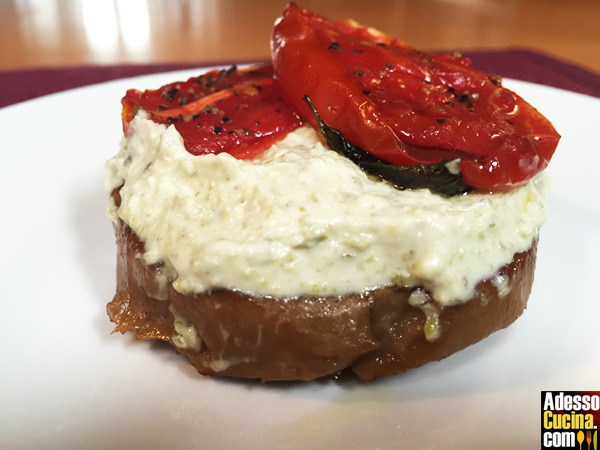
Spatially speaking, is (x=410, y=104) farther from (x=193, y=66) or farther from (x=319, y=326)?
(x=193, y=66)

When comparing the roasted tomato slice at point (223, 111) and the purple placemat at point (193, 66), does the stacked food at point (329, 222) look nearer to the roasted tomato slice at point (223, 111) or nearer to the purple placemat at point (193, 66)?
the roasted tomato slice at point (223, 111)

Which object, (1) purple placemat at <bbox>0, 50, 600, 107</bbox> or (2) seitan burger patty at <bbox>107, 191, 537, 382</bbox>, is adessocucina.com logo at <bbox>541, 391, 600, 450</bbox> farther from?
(1) purple placemat at <bbox>0, 50, 600, 107</bbox>

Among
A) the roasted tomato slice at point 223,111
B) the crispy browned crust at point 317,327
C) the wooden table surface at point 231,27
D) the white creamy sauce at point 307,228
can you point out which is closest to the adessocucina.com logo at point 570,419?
the crispy browned crust at point 317,327

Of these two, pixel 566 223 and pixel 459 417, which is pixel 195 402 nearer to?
pixel 459 417

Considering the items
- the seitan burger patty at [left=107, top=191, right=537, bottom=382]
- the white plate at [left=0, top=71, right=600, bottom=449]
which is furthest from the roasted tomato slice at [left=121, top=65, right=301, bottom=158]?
the white plate at [left=0, top=71, right=600, bottom=449]

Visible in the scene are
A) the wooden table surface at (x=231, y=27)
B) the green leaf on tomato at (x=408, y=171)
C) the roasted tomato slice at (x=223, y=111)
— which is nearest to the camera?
the green leaf on tomato at (x=408, y=171)

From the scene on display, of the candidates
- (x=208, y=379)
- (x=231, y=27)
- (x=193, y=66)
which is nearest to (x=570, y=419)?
(x=208, y=379)

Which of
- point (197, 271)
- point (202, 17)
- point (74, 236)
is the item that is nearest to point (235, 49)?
point (202, 17)
